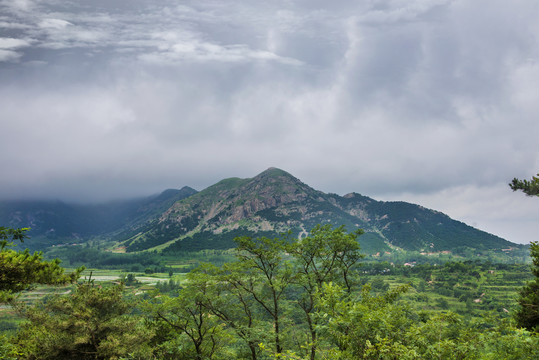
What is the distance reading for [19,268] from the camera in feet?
41.5

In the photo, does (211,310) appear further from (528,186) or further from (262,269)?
(528,186)

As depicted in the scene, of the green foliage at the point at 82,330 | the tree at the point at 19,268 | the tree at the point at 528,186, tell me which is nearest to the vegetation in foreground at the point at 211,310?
the green foliage at the point at 82,330

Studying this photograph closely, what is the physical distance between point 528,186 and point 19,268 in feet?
97.2

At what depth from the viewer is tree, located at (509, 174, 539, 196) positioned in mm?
15836

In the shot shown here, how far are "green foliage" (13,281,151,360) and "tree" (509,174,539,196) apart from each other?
28.4m

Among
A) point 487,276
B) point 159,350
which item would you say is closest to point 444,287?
point 487,276

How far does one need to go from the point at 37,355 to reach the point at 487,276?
18364 centimetres

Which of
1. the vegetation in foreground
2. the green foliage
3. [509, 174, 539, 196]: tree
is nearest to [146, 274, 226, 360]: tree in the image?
the vegetation in foreground

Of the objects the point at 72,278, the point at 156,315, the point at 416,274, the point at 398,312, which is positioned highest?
the point at 398,312

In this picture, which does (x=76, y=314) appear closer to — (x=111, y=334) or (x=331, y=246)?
(x=111, y=334)

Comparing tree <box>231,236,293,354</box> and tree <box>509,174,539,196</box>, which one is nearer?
tree <box>509,174,539,196</box>

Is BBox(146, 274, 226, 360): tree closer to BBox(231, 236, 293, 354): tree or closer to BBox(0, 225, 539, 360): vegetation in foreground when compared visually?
BBox(0, 225, 539, 360): vegetation in foreground

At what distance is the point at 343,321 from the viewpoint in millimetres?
7211

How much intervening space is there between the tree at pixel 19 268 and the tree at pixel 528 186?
2795cm
